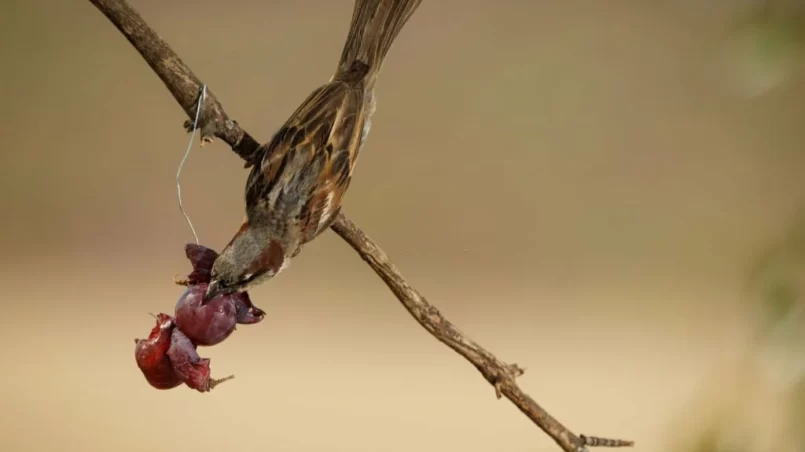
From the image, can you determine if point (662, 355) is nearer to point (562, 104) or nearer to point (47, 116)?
point (562, 104)

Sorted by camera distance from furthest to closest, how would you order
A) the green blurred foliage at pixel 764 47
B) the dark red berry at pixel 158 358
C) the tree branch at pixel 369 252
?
the green blurred foliage at pixel 764 47, the tree branch at pixel 369 252, the dark red berry at pixel 158 358

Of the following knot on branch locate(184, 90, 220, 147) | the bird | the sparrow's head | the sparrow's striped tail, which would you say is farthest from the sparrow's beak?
the sparrow's striped tail

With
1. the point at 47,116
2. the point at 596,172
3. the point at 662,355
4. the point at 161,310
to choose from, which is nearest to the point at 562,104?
the point at 596,172

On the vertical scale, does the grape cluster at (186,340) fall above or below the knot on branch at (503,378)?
below

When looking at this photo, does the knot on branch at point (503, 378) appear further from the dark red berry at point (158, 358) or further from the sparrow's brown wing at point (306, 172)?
the dark red berry at point (158, 358)

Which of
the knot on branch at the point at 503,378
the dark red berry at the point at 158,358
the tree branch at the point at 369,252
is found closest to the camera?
the dark red berry at the point at 158,358

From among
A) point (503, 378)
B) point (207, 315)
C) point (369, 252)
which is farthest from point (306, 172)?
point (503, 378)

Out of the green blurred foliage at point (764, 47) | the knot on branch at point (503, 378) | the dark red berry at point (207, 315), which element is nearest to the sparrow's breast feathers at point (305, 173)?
the dark red berry at point (207, 315)

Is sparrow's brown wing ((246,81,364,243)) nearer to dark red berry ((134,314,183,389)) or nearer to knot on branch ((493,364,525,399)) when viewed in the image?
dark red berry ((134,314,183,389))

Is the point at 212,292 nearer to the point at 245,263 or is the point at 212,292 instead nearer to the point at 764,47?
the point at 245,263
